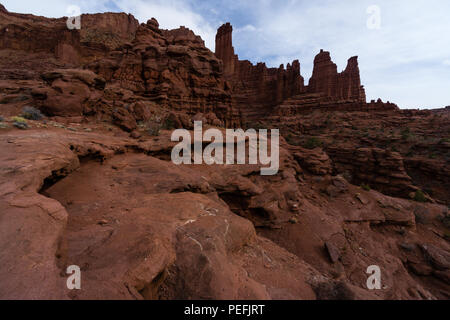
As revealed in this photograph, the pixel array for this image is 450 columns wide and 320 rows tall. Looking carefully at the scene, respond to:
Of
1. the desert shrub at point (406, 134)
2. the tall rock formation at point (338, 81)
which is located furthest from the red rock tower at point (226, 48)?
the desert shrub at point (406, 134)

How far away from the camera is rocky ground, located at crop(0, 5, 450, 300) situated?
2.52 meters

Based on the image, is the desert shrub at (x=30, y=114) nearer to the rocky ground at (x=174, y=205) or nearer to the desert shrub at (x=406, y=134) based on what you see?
the rocky ground at (x=174, y=205)

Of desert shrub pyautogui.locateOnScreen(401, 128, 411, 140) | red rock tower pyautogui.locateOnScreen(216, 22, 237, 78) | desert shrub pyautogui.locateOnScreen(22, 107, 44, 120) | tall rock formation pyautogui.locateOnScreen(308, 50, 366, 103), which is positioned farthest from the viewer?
red rock tower pyautogui.locateOnScreen(216, 22, 237, 78)

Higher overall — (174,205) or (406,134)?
(406,134)

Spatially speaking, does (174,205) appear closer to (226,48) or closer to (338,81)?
(338,81)

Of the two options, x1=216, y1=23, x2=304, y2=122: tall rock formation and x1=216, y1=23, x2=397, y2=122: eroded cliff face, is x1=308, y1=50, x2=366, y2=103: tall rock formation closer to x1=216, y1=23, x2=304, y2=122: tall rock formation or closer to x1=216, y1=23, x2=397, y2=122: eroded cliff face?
x1=216, y1=23, x2=397, y2=122: eroded cliff face

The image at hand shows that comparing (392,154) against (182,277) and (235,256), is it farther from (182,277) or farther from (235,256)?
(182,277)

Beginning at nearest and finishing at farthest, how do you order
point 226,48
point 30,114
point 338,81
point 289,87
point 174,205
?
point 174,205 → point 30,114 → point 338,81 → point 289,87 → point 226,48

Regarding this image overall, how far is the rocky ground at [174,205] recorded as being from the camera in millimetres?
2521

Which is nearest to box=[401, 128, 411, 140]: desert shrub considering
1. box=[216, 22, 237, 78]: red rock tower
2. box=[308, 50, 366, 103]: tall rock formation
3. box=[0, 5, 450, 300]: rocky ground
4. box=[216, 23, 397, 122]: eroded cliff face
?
box=[0, 5, 450, 300]: rocky ground

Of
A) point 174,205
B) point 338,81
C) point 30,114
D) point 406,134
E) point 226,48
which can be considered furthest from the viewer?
point 226,48

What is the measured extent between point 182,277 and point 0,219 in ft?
8.31

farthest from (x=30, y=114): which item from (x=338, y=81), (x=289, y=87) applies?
(x=338, y=81)

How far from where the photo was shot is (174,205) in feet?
14.7
